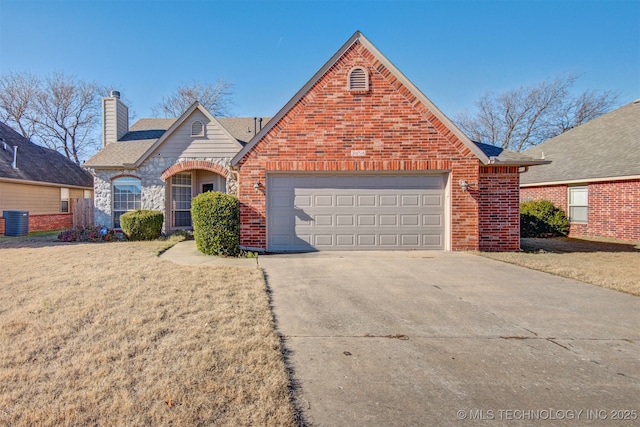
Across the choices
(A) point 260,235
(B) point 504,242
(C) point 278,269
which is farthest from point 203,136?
(B) point 504,242

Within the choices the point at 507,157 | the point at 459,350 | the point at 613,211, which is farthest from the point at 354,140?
the point at 613,211

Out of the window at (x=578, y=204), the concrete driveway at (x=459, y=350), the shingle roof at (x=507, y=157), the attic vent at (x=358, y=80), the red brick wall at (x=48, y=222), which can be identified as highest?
the attic vent at (x=358, y=80)

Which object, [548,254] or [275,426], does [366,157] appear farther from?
[275,426]

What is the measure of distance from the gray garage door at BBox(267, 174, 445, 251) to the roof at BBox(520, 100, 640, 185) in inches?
348

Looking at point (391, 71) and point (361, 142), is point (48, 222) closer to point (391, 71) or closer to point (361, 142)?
point (361, 142)

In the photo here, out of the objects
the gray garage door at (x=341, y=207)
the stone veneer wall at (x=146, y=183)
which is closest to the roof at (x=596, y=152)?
the gray garage door at (x=341, y=207)

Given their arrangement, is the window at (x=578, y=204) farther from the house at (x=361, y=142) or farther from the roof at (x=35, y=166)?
the roof at (x=35, y=166)

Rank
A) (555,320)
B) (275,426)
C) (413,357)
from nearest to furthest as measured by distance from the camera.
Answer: (275,426) → (413,357) → (555,320)

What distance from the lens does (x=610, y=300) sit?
5.25m

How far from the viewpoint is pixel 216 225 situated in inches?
354

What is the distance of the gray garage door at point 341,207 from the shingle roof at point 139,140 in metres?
6.38

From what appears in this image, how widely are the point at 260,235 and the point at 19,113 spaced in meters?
33.2

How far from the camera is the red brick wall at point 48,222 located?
1627 centimetres

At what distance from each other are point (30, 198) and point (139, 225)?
903 centimetres
